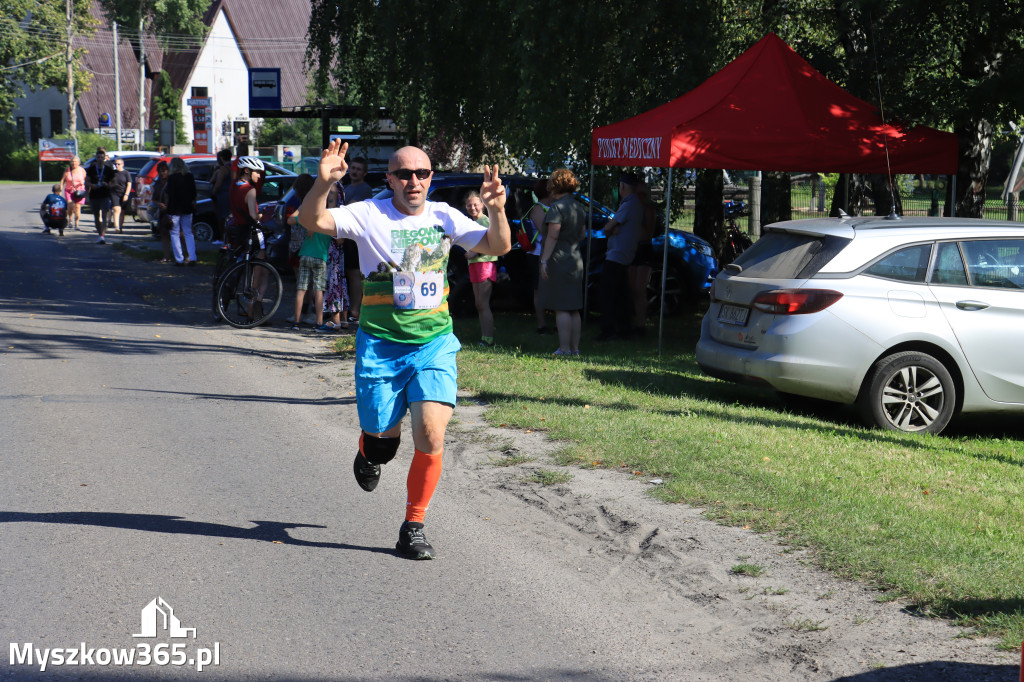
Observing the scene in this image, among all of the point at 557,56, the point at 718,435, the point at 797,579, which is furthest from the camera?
the point at 557,56

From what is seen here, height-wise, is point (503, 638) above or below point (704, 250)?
below

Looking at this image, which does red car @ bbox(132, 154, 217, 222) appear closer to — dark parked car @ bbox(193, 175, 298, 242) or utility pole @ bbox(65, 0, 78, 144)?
dark parked car @ bbox(193, 175, 298, 242)

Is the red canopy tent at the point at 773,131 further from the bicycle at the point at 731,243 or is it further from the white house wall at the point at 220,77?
the white house wall at the point at 220,77

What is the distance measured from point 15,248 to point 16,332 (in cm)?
1215

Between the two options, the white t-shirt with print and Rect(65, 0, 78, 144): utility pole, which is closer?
the white t-shirt with print

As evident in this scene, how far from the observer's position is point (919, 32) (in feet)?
41.1

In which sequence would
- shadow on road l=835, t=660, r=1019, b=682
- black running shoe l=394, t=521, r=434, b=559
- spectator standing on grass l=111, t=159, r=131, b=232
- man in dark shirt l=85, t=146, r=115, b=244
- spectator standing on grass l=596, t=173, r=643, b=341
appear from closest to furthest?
shadow on road l=835, t=660, r=1019, b=682, black running shoe l=394, t=521, r=434, b=559, spectator standing on grass l=596, t=173, r=643, b=341, man in dark shirt l=85, t=146, r=115, b=244, spectator standing on grass l=111, t=159, r=131, b=232

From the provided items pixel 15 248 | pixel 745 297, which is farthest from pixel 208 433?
pixel 15 248

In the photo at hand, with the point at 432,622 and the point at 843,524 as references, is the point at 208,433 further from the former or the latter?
the point at 843,524

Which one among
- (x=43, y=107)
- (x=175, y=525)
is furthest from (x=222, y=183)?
(x=43, y=107)

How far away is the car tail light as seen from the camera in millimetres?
8242

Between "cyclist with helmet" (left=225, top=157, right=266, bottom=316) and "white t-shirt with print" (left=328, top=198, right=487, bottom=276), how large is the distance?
826 centimetres

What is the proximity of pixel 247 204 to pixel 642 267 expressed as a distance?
4839 mm
